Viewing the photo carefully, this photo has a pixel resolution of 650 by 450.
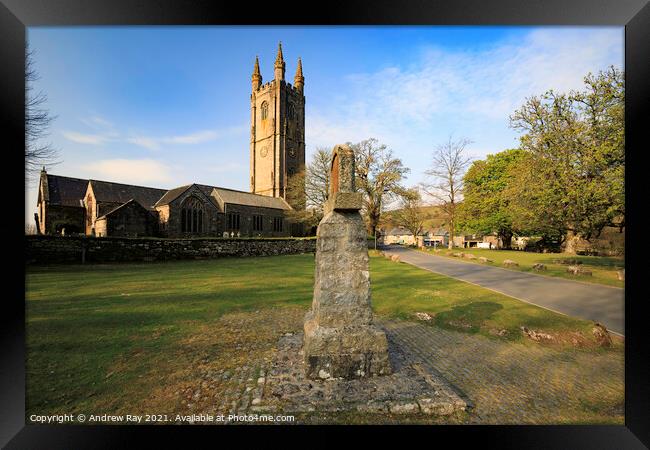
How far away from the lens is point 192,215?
30.9 meters

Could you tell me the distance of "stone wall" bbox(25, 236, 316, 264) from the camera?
14.9m

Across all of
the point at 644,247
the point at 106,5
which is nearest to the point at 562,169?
the point at 644,247

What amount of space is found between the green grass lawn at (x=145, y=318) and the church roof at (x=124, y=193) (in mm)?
20257

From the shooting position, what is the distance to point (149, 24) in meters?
2.96

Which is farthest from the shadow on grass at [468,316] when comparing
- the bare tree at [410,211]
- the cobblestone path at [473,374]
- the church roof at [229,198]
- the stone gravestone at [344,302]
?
the church roof at [229,198]

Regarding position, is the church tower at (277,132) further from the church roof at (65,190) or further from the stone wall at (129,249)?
the church roof at (65,190)

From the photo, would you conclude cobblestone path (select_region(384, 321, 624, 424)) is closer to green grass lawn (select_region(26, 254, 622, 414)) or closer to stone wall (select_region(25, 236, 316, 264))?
green grass lawn (select_region(26, 254, 622, 414))

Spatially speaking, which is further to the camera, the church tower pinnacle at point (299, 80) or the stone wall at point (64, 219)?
the church tower pinnacle at point (299, 80)

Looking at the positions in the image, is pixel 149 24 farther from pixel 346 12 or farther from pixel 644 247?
pixel 644 247

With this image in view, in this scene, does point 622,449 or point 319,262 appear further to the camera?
point 319,262

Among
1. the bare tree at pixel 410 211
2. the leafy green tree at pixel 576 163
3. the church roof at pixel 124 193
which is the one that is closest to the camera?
the leafy green tree at pixel 576 163

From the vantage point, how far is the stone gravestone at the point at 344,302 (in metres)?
3.29

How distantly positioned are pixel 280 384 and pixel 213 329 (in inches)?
120

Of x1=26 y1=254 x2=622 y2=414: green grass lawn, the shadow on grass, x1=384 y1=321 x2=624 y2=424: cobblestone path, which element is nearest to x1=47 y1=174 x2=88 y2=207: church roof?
x1=26 y1=254 x2=622 y2=414: green grass lawn
